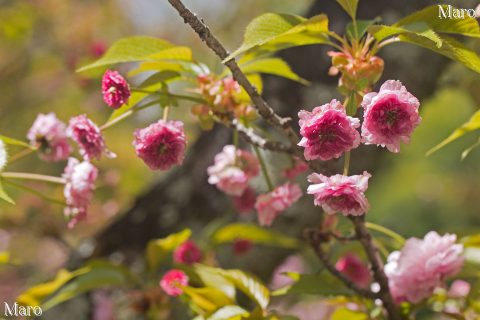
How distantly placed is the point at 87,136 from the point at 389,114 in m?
0.51

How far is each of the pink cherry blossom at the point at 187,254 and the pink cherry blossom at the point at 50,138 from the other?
352mm

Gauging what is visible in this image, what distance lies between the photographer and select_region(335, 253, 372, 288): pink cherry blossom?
152 centimetres

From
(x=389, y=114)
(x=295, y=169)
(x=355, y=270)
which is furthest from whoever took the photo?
(x=355, y=270)

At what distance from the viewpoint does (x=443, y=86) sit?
6.18 ft

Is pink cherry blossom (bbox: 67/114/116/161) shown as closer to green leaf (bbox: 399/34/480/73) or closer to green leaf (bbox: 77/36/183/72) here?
green leaf (bbox: 77/36/183/72)

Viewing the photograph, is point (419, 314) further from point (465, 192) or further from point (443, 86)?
point (465, 192)

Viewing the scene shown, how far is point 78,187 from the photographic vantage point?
1.22 metres

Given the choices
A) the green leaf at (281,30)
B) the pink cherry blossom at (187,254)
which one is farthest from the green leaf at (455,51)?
the pink cherry blossom at (187,254)

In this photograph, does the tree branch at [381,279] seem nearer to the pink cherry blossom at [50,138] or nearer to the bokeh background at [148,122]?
the bokeh background at [148,122]

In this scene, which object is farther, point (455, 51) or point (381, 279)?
point (381, 279)

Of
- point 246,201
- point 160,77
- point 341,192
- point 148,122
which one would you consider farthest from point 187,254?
point 148,122

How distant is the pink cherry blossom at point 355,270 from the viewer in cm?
152

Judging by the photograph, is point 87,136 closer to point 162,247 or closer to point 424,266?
point 162,247

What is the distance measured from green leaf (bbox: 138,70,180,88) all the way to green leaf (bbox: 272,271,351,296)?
0.39 meters
